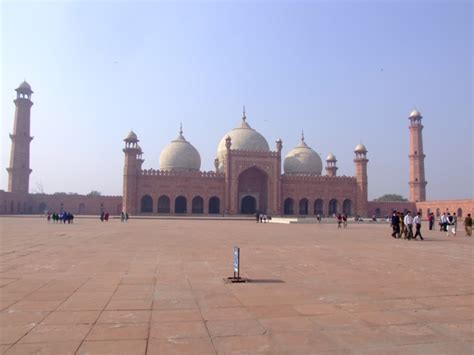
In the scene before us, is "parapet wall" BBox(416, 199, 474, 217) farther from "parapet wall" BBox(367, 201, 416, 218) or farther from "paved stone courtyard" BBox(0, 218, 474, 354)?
"paved stone courtyard" BBox(0, 218, 474, 354)

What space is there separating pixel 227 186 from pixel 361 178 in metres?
12.5

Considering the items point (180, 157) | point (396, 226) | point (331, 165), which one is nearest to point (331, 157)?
point (331, 165)

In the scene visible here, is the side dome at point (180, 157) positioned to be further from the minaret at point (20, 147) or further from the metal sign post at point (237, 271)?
the metal sign post at point (237, 271)

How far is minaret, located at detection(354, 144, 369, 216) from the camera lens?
3775 centimetres

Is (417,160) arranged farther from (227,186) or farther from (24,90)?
(24,90)

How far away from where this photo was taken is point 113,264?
6.18m

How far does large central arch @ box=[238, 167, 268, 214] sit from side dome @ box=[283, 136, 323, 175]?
5.22m

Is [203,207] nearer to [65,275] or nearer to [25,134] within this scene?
[25,134]

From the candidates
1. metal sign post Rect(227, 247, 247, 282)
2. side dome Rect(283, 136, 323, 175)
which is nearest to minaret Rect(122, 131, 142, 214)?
side dome Rect(283, 136, 323, 175)

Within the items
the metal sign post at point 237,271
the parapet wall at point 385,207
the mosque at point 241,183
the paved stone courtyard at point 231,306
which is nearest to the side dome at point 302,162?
the mosque at point 241,183

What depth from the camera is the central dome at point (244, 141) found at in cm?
3769

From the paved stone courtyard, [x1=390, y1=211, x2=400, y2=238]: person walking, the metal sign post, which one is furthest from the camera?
[x1=390, y1=211, x2=400, y2=238]: person walking

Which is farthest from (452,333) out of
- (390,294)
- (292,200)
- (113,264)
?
(292,200)

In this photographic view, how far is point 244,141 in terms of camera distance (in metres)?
38.0
